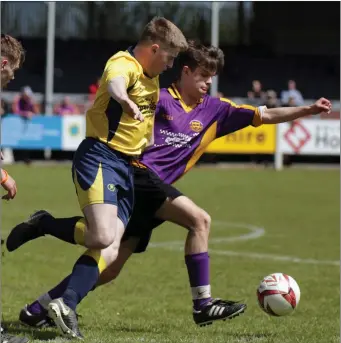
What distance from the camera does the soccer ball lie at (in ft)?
21.2

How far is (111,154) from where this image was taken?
605 cm

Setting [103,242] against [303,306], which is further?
[303,306]

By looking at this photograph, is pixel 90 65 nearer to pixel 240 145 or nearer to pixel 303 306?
pixel 240 145

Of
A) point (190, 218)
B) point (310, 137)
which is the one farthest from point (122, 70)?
point (310, 137)

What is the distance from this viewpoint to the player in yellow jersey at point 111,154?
5855mm

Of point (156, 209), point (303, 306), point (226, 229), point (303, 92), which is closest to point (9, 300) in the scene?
point (156, 209)

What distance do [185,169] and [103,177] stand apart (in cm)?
107

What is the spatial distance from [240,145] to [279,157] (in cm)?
128

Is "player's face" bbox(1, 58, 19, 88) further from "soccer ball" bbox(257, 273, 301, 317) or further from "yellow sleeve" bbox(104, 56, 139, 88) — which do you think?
"soccer ball" bbox(257, 273, 301, 317)

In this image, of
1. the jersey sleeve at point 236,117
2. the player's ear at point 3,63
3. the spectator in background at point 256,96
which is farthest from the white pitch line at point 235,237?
the spectator in background at point 256,96

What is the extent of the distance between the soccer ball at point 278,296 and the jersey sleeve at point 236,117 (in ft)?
3.88

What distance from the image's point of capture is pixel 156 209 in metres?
6.52

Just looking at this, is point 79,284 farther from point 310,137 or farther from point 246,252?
point 310,137

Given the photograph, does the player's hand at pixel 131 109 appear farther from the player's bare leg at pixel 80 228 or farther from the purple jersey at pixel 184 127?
the purple jersey at pixel 184 127
